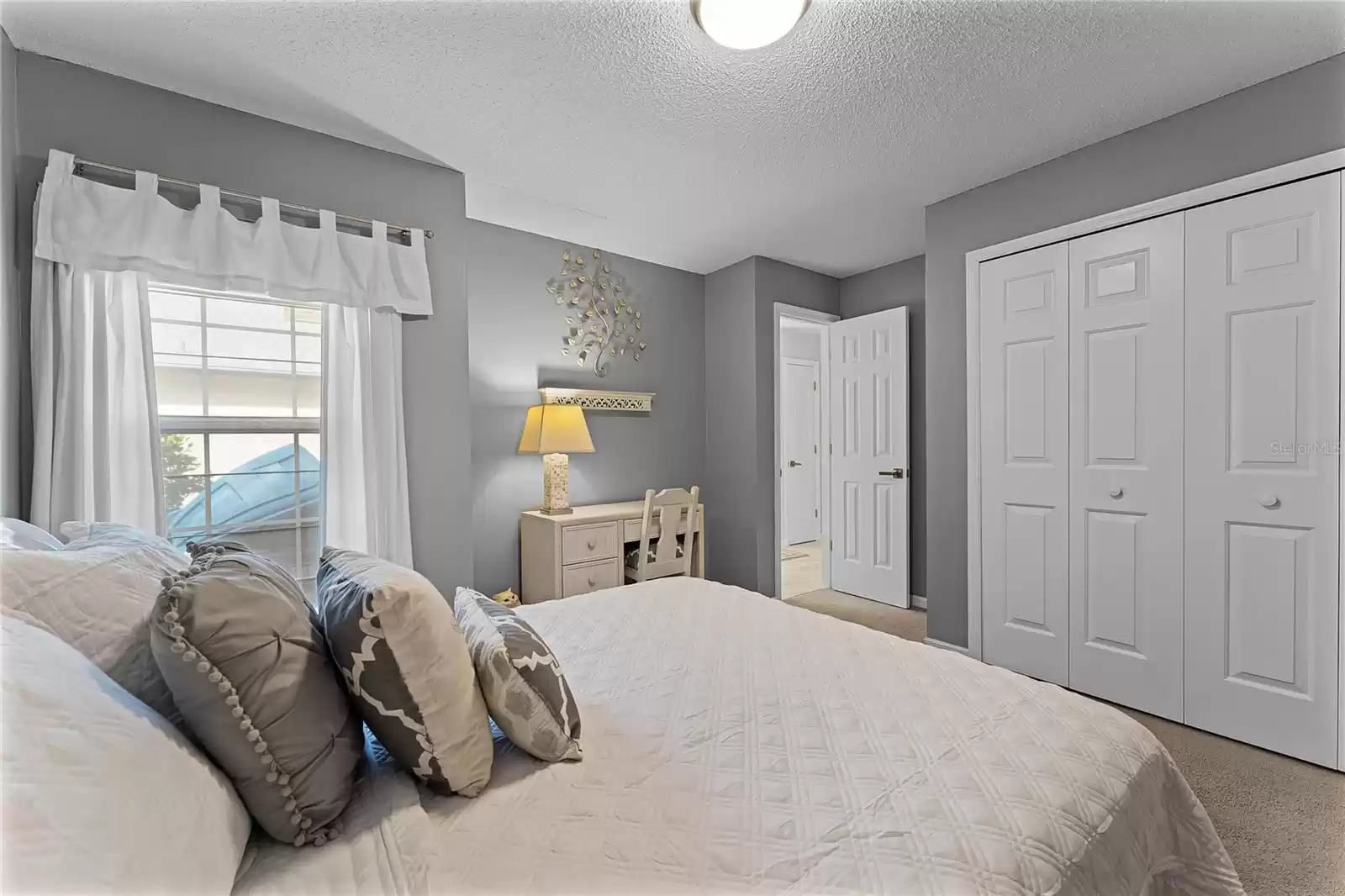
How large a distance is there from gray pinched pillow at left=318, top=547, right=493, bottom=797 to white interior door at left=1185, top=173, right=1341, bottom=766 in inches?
113

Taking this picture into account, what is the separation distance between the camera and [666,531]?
369 centimetres

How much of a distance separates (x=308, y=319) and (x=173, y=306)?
1.48ft

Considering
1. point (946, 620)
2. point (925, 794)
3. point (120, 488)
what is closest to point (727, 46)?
point (925, 794)

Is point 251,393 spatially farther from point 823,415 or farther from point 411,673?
point 823,415

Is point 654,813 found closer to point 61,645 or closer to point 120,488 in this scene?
point 61,645

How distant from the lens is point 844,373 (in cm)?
473

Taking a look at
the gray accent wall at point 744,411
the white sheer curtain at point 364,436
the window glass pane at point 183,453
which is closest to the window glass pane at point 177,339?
the window glass pane at point 183,453

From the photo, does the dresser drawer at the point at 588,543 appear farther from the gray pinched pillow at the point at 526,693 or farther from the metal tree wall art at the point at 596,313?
the gray pinched pillow at the point at 526,693

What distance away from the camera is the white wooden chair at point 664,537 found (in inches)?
141

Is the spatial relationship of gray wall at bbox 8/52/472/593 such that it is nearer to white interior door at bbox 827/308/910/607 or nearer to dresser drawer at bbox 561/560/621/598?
dresser drawer at bbox 561/560/621/598

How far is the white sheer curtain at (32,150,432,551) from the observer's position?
193 centimetres

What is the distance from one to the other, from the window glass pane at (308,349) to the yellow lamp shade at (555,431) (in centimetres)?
127

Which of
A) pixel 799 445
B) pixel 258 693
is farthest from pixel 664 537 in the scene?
pixel 799 445

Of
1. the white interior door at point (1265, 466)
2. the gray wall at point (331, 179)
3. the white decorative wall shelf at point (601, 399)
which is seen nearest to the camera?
the gray wall at point (331, 179)
